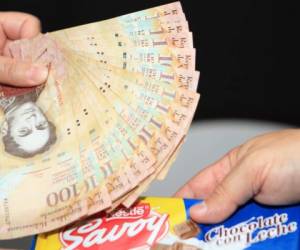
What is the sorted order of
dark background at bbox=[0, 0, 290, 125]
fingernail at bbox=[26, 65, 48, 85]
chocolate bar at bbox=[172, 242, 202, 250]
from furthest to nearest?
dark background at bbox=[0, 0, 290, 125] → fingernail at bbox=[26, 65, 48, 85] → chocolate bar at bbox=[172, 242, 202, 250]

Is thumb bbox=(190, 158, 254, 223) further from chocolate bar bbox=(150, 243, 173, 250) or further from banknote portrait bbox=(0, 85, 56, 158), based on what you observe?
banknote portrait bbox=(0, 85, 56, 158)

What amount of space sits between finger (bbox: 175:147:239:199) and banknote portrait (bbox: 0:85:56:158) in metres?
0.23

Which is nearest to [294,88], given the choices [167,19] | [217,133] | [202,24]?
[202,24]

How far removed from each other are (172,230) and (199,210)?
0.13 ft

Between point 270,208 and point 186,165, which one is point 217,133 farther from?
point 270,208

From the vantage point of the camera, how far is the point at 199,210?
2.02ft

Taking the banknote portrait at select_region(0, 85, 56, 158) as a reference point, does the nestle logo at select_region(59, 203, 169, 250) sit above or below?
below

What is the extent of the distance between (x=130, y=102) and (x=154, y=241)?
7.2 inches

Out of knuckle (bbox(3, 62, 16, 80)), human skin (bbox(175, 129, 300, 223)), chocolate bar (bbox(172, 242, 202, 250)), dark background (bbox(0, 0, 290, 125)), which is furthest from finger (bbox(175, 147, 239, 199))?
dark background (bbox(0, 0, 290, 125))

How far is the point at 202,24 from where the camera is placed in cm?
120

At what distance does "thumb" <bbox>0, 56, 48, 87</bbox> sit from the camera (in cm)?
71

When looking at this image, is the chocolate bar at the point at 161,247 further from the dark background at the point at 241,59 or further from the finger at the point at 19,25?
the dark background at the point at 241,59

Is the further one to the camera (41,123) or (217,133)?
(217,133)

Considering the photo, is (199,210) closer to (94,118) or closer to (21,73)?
(94,118)
